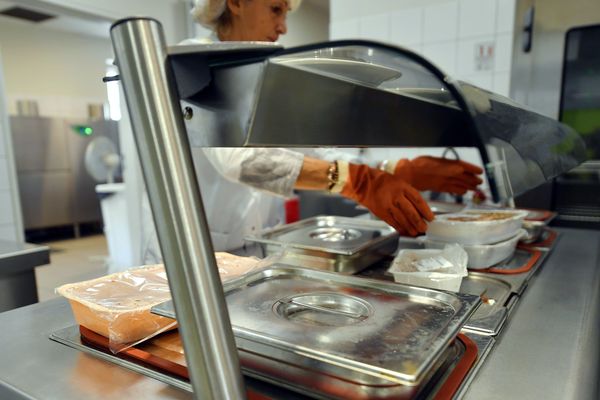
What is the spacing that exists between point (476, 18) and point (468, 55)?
0.19 m

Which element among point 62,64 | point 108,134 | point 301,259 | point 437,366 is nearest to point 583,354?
point 437,366

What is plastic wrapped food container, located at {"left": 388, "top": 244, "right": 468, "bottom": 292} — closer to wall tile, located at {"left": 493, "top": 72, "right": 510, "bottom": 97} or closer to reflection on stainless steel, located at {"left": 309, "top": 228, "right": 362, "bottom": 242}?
reflection on stainless steel, located at {"left": 309, "top": 228, "right": 362, "bottom": 242}

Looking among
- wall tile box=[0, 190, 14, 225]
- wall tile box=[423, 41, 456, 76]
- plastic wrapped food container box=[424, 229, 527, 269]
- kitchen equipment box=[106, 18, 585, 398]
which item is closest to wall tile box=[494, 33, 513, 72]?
wall tile box=[423, 41, 456, 76]

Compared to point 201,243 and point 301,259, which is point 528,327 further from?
point 201,243

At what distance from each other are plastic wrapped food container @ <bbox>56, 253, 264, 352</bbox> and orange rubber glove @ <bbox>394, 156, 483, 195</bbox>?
2.23ft

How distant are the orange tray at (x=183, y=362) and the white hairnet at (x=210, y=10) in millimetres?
957

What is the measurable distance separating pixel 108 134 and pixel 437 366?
5578mm

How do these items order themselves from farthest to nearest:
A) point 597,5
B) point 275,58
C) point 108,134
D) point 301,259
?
point 108,134 < point 597,5 < point 301,259 < point 275,58

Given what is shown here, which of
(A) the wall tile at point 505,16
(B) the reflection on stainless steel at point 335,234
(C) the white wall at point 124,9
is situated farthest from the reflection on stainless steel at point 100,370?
(A) the wall tile at point 505,16

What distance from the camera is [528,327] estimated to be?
67cm

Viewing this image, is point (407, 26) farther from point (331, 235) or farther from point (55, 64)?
point (55, 64)

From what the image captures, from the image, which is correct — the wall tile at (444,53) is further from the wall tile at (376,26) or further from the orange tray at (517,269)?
the orange tray at (517,269)

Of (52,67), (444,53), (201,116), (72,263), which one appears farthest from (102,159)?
(201,116)

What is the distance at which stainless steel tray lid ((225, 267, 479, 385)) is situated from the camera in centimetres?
42
